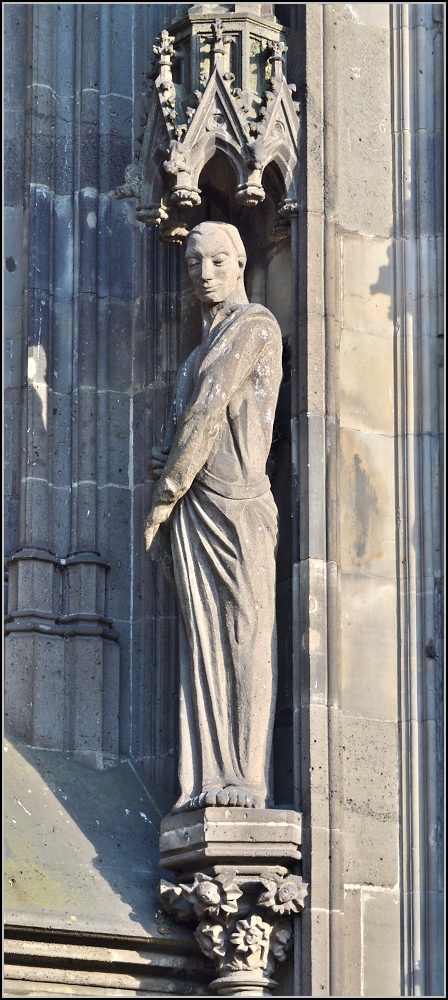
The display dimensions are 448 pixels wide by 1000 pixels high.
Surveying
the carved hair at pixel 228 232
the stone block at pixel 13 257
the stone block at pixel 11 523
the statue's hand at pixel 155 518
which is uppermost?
the stone block at pixel 13 257

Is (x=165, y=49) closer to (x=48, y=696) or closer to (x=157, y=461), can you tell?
(x=157, y=461)

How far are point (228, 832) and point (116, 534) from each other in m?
1.82

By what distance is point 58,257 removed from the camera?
12.7 metres

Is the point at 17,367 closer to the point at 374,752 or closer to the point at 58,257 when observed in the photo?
the point at 58,257

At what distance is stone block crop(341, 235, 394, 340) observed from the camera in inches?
482

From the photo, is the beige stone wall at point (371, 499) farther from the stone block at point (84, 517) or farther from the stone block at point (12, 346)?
the stone block at point (12, 346)

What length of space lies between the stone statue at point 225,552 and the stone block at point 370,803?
40 centimetres

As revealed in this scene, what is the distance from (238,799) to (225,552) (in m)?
1.07

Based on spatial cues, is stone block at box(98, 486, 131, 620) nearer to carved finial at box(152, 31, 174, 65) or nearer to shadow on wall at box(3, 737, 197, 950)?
shadow on wall at box(3, 737, 197, 950)

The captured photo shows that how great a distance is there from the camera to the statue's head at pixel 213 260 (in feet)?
38.8

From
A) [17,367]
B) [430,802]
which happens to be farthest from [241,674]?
[17,367]

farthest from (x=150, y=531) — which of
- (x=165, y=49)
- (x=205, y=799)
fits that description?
(x=165, y=49)

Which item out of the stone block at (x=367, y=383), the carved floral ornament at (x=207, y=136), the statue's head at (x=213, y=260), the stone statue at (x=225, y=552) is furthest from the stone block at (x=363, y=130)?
the stone statue at (x=225, y=552)

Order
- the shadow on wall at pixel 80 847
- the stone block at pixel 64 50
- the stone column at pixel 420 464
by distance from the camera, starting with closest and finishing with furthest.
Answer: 1. the shadow on wall at pixel 80 847
2. the stone column at pixel 420 464
3. the stone block at pixel 64 50
